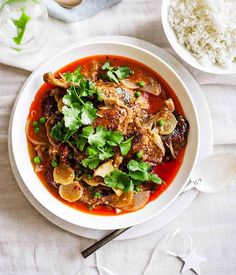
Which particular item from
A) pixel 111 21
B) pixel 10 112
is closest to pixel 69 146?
pixel 10 112

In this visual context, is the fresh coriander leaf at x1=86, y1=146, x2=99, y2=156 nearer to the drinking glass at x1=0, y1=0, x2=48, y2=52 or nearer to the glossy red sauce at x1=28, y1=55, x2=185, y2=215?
the glossy red sauce at x1=28, y1=55, x2=185, y2=215

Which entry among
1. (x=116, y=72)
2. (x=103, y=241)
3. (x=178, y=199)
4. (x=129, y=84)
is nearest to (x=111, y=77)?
(x=116, y=72)

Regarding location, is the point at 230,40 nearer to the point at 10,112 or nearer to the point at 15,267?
the point at 10,112

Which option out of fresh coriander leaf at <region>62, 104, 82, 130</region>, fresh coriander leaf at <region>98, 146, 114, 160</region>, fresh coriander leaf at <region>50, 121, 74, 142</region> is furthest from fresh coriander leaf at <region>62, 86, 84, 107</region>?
fresh coriander leaf at <region>98, 146, 114, 160</region>

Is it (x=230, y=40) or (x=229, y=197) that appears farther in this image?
(x=229, y=197)

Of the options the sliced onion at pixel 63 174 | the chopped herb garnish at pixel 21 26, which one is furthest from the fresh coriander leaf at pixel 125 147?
the chopped herb garnish at pixel 21 26

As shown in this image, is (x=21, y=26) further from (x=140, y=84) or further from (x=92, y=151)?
(x=92, y=151)
